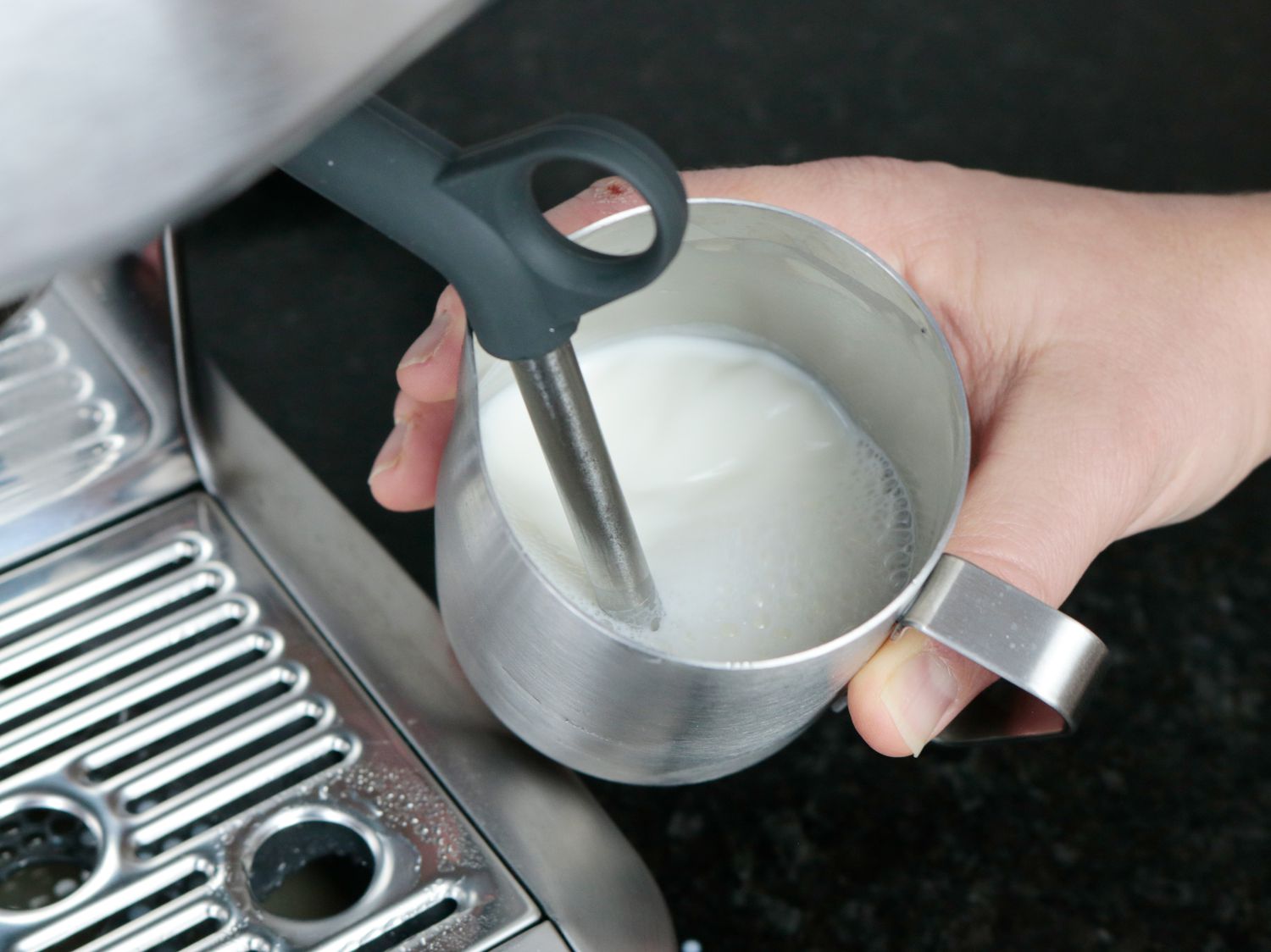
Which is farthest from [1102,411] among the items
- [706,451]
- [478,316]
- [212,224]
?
[212,224]

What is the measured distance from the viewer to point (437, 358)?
390 mm

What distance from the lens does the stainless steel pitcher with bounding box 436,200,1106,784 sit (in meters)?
0.28

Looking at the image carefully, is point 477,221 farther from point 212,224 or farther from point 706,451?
point 212,224

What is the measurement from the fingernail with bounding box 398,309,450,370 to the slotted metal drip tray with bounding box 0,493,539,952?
0.07 meters

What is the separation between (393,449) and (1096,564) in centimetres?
25

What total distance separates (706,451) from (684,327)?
0.15ft

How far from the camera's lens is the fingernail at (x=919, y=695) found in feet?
1.03

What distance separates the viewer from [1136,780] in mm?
423

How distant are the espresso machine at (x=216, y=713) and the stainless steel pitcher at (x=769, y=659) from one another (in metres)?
0.03

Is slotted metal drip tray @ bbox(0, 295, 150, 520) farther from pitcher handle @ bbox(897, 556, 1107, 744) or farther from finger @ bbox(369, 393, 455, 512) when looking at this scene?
pitcher handle @ bbox(897, 556, 1107, 744)

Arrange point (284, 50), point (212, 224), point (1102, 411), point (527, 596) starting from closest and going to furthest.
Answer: point (284, 50)
point (527, 596)
point (1102, 411)
point (212, 224)

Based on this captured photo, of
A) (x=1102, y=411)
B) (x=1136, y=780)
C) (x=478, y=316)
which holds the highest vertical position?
(x=478, y=316)

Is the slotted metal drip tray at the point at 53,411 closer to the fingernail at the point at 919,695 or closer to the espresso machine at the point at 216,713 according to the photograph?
the espresso machine at the point at 216,713

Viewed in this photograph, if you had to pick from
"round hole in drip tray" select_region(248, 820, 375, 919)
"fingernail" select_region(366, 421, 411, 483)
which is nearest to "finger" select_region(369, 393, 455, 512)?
"fingernail" select_region(366, 421, 411, 483)
